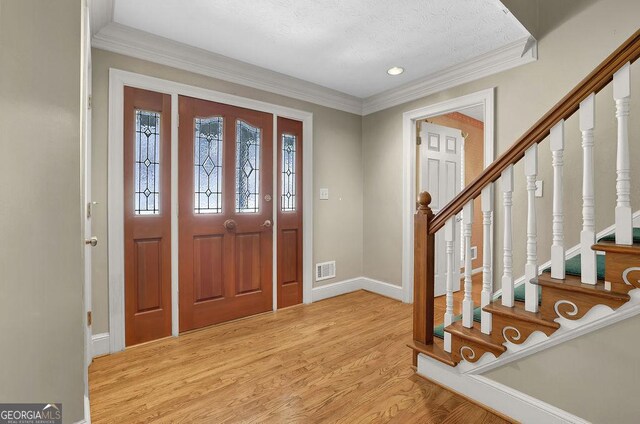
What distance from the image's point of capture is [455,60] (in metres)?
2.68

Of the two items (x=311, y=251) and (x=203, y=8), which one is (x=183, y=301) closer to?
(x=311, y=251)

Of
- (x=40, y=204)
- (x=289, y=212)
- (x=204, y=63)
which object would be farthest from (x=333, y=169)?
(x=40, y=204)

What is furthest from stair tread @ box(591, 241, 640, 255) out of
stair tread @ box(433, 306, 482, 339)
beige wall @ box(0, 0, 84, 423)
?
beige wall @ box(0, 0, 84, 423)

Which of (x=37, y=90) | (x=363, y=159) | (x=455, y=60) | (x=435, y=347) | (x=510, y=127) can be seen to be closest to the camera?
(x=37, y=90)

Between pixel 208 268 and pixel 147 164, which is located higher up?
pixel 147 164

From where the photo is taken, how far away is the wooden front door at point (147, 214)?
7.46ft

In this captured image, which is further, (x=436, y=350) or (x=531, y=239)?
(x=436, y=350)

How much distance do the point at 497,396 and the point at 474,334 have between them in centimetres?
32

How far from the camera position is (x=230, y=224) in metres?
2.73

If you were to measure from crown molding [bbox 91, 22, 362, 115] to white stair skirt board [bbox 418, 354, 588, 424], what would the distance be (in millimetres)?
2690

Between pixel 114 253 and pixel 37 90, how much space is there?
4.80 ft

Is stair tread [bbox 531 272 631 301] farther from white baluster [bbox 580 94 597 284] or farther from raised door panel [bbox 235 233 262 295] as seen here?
raised door panel [bbox 235 233 262 295]

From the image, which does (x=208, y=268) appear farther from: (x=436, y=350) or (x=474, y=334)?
(x=474, y=334)

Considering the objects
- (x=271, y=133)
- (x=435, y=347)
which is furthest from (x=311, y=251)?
(x=435, y=347)
